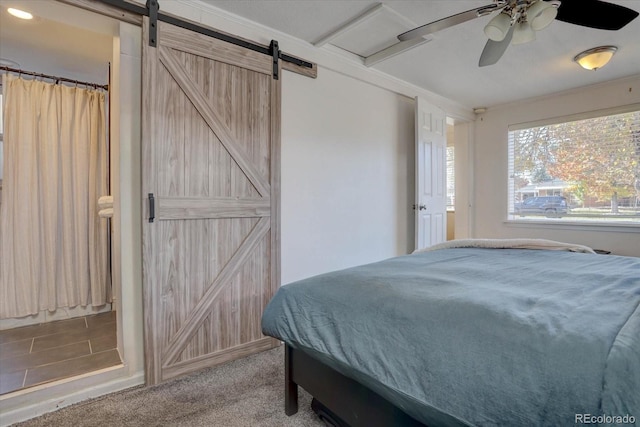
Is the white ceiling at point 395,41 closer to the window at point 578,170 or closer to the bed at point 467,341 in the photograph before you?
the window at point 578,170

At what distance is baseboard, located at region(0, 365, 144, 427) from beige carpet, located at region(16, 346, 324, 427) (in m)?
0.04

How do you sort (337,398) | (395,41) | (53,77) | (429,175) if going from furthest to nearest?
(429,175) → (53,77) → (395,41) → (337,398)

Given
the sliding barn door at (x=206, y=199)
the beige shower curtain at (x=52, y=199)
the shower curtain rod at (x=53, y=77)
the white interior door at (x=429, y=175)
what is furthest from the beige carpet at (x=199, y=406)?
the shower curtain rod at (x=53, y=77)

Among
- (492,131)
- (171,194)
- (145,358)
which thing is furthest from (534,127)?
(145,358)

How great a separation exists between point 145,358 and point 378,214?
239 centimetres

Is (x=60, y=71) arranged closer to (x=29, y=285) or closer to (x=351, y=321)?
(x=29, y=285)

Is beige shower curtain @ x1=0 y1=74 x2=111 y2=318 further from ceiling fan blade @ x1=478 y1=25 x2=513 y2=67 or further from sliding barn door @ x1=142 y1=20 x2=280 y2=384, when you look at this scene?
ceiling fan blade @ x1=478 y1=25 x2=513 y2=67

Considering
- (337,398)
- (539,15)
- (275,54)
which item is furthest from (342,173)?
(337,398)

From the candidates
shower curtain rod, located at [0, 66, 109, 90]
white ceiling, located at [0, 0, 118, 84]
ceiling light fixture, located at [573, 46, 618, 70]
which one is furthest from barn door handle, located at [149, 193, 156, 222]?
ceiling light fixture, located at [573, 46, 618, 70]

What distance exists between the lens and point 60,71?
3.00 meters

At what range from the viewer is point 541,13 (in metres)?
1.56

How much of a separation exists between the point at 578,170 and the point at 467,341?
402 centimetres

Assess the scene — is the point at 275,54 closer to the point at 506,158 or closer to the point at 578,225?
the point at 506,158

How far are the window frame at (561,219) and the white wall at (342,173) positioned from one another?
1599 mm
